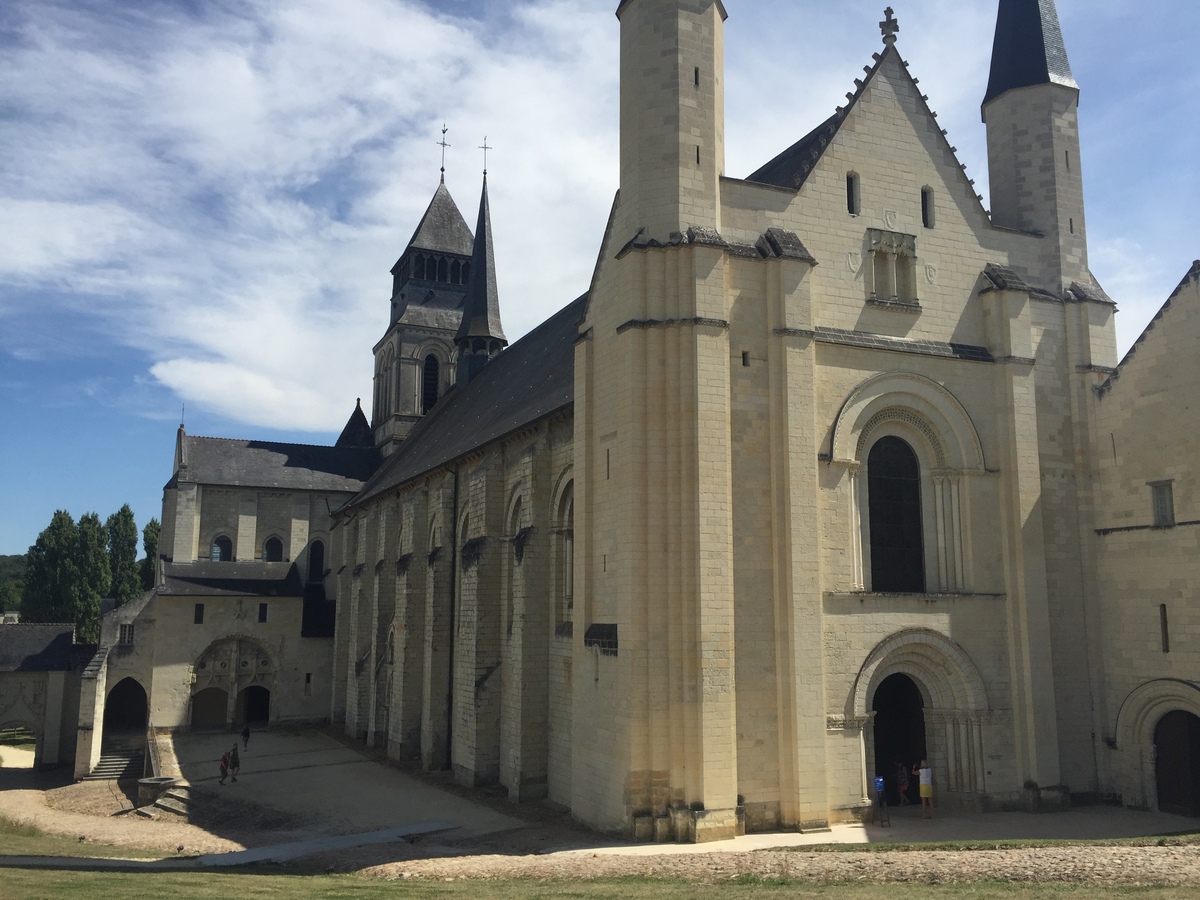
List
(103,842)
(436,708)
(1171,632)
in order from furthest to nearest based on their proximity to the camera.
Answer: (436,708)
(103,842)
(1171,632)

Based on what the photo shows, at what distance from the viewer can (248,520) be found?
5078cm

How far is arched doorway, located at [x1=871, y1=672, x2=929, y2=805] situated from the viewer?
21.3 meters

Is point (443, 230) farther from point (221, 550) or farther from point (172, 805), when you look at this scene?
point (172, 805)

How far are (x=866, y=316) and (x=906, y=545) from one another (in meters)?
5.13

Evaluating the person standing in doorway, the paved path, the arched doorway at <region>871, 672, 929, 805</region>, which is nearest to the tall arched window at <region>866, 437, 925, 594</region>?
the arched doorway at <region>871, 672, 929, 805</region>

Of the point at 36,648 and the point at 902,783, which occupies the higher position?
the point at 36,648

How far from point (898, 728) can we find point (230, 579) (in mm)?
35275

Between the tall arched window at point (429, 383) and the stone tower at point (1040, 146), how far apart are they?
37.4m

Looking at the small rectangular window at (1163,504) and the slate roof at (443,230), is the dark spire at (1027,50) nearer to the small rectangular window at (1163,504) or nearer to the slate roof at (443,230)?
the small rectangular window at (1163,504)

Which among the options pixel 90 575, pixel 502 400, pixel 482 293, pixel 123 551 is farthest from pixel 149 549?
pixel 502 400

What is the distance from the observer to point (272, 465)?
53.0 metres

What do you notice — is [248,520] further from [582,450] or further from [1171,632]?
[1171,632]

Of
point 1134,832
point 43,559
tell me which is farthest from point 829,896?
point 43,559

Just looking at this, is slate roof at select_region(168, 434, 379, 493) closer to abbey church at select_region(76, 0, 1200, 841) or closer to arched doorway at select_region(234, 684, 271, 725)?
arched doorway at select_region(234, 684, 271, 725)
